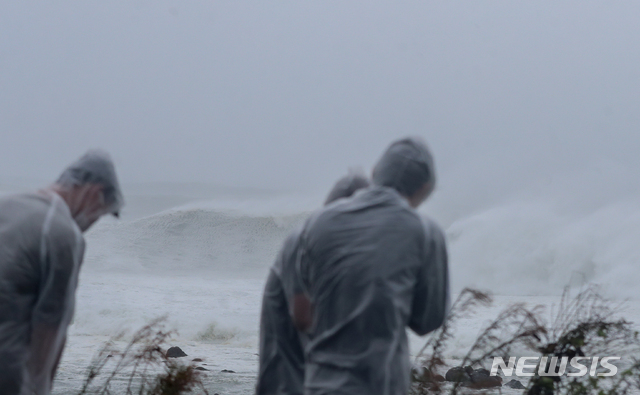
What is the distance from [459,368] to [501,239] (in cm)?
2833

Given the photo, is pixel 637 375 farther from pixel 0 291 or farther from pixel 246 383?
pixel 246 383

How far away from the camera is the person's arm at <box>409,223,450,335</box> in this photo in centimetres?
208

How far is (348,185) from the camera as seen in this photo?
2500 millimetres

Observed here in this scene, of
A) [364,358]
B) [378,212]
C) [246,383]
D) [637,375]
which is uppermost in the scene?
[378,212]

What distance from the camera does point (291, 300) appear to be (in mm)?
2158

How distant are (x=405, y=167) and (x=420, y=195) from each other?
10 cm

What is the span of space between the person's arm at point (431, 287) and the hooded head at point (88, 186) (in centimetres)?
105

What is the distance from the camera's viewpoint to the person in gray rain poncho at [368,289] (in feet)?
6.52

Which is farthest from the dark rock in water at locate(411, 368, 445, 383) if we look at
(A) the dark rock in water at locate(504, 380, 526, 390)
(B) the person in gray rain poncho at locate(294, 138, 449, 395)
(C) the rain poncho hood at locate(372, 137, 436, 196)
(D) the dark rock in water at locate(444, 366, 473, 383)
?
(A) the dark rock in water at locate(504, 380, 526, 390)

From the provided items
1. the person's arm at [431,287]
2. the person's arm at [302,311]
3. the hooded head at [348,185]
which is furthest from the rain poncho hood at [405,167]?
the person's arm at [302,311]

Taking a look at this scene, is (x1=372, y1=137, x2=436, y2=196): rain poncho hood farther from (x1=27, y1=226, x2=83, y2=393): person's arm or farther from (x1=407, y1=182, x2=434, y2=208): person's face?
(x1=27, y1=226, x2=83, y2=393): person's arm

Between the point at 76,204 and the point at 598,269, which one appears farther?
the point at 598,269

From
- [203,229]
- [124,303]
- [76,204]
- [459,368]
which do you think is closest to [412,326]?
[76,204]

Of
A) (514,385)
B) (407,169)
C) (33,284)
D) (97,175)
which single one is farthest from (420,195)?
(514,385)
